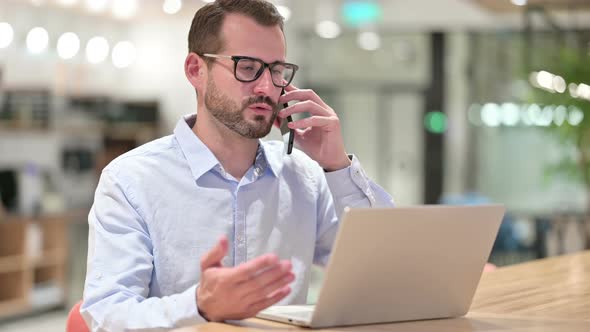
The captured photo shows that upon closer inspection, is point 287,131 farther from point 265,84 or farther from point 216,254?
point 216,254

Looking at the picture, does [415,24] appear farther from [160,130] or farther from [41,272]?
[41,272]

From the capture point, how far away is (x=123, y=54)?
992 centimetres

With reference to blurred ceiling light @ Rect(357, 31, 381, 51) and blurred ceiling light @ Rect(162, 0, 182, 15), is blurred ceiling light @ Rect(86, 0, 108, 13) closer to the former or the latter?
blurred ceiling light @ Rect(162, 0, 182, 15)

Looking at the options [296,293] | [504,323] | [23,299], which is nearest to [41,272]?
[23,299]

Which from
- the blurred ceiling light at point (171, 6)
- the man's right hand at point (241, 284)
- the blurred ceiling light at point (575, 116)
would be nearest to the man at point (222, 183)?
the man's right hand at point (241, 284)

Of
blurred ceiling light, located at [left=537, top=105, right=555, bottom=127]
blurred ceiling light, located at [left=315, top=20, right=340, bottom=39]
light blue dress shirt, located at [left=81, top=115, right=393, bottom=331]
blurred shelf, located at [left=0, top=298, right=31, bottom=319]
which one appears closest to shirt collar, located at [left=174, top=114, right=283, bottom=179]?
light blue dress shirt, located at [left=81, top=115, right=393, bottom=331]

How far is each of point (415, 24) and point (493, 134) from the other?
170 centimetres

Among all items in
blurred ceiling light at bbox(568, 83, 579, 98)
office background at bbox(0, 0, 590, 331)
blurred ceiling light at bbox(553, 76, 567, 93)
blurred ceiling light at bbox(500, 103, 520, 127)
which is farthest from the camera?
blurred ceiling light at bbox(500, 103, 520, 127)

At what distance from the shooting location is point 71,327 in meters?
1.81

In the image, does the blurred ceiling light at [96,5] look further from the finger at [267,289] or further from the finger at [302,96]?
the finger at [267,289]

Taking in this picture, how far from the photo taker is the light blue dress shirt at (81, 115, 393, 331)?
5.61ft

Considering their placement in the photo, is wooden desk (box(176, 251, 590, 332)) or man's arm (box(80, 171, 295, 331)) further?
wooden desk (box(176, 251, 590, 332))

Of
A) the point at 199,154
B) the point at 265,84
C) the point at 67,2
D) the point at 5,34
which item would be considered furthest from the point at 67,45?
the point at 265,84

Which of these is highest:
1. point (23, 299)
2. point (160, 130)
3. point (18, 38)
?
point (18, 38)
